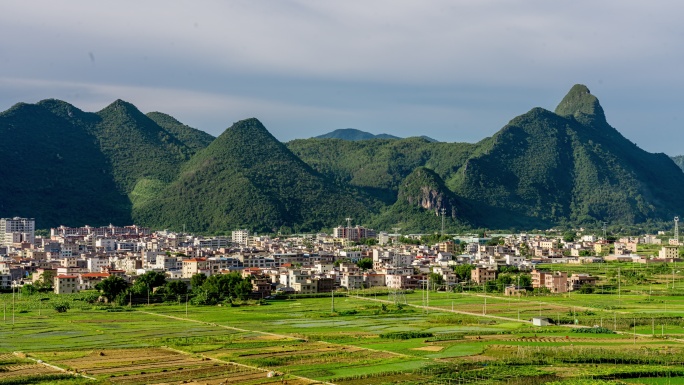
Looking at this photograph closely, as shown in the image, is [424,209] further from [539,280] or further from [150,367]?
[150,367]

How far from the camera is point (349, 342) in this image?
37.1 metres

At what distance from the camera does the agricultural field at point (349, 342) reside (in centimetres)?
2962

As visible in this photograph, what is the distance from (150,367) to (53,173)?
11994 cm

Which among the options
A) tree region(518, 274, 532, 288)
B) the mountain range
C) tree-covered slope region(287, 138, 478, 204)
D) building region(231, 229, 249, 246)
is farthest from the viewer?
tree-covered slope region(287, 138, 478, 204)

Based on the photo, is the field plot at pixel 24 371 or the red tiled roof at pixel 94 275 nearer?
the field plot at pixel 24 371

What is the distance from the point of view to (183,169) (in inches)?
6093

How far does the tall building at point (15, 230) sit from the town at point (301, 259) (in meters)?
0.12

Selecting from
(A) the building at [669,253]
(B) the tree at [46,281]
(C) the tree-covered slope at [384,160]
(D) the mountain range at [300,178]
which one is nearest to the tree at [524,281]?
(A) the building at [669,253]

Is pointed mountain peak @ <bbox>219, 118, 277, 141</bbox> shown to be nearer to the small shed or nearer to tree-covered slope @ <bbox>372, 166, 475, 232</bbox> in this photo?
tree-covered slope @ <bbox>372, 166, 475, 232</bbox>

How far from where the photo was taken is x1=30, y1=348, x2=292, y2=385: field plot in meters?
28.9

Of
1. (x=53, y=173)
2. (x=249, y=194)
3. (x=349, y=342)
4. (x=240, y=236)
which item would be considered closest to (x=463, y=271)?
(x=349, y=342)

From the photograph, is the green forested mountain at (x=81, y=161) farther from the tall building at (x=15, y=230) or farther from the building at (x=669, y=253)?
the building at (x=669, y=253)

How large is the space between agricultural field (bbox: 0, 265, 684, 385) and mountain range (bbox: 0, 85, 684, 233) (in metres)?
80.7

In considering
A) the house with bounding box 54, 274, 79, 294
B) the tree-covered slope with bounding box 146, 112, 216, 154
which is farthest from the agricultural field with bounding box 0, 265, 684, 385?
the tree-covered slope with bounding box 146, 112, 216, 154
